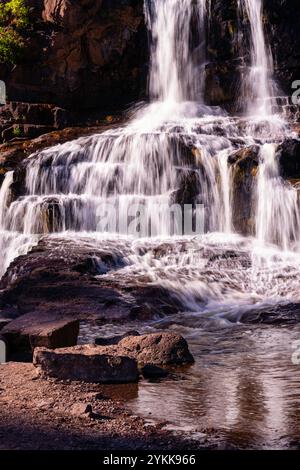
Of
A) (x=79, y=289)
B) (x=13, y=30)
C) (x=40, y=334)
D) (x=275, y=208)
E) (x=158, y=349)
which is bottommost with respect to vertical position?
(x=158, y=349)

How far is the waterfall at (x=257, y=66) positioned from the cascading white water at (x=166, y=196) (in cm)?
298

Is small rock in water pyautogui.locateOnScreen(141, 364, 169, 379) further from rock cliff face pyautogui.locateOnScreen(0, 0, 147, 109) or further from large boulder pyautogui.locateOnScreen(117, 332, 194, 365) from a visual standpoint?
rock cliff face pyautogui.locateOnScreen(0, 0, 147, 109)

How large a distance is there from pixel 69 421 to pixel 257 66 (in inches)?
840

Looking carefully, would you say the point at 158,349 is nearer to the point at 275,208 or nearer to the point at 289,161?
the point at 275,208

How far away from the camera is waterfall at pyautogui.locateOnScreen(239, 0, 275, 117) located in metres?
24.6

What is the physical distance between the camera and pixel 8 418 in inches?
235

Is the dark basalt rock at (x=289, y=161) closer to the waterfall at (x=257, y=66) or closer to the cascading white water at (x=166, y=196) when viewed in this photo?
the cascading white water at (x=166, y=196)

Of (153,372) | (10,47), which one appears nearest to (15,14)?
(10,47)

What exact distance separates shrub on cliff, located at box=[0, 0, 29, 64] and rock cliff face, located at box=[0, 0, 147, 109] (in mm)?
310

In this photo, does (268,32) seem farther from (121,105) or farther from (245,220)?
(245,220)

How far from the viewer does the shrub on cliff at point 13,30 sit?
86.7 ft

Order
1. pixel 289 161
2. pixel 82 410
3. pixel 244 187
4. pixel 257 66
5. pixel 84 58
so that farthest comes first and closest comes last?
pixel 84 58, pixel 257 66, pixel 289 161, pixel 244 187, pixel 82 410

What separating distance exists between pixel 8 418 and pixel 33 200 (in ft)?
42.2

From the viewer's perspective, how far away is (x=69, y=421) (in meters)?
6.00
